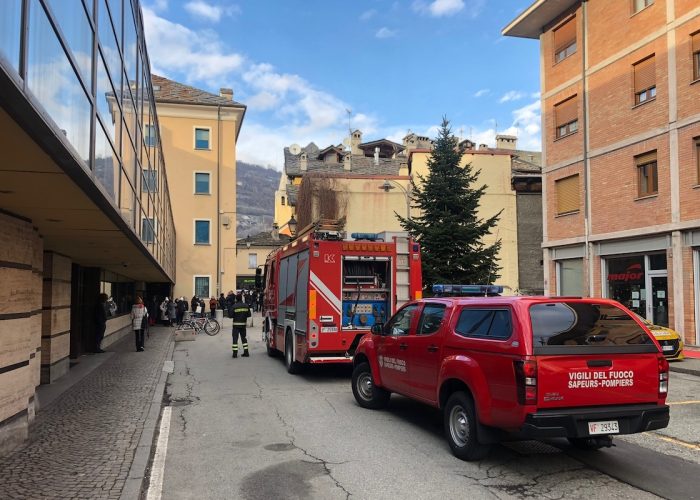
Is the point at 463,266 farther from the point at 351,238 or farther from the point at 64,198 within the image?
the point at 64,198

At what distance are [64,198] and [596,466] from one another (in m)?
6.10

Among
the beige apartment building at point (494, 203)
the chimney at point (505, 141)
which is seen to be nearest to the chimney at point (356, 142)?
the chimney at point (505, 141)

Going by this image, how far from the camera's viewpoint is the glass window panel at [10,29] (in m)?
3.03

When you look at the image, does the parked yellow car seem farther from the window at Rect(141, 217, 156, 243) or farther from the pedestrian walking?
the pedestrian walking

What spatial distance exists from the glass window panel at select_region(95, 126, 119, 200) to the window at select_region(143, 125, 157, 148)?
5.52m

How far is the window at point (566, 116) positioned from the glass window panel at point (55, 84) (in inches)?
796

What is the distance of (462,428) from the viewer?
608cm

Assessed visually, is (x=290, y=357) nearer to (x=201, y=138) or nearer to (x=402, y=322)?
(x=402, y=322)

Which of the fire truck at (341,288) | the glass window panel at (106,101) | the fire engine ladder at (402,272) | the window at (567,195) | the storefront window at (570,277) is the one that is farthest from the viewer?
the window at (567,195)

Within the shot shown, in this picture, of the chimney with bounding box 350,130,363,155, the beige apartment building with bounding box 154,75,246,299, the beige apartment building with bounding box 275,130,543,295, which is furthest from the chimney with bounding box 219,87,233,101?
the chimney with bounding box 350,130,363,155

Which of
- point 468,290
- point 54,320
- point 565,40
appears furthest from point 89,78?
point 565,40

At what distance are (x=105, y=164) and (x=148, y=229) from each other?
687 centimetres

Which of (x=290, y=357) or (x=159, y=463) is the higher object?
(x=290, y=357)

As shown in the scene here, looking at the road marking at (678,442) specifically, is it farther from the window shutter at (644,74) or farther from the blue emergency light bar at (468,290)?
the window shutter at (644,74)
